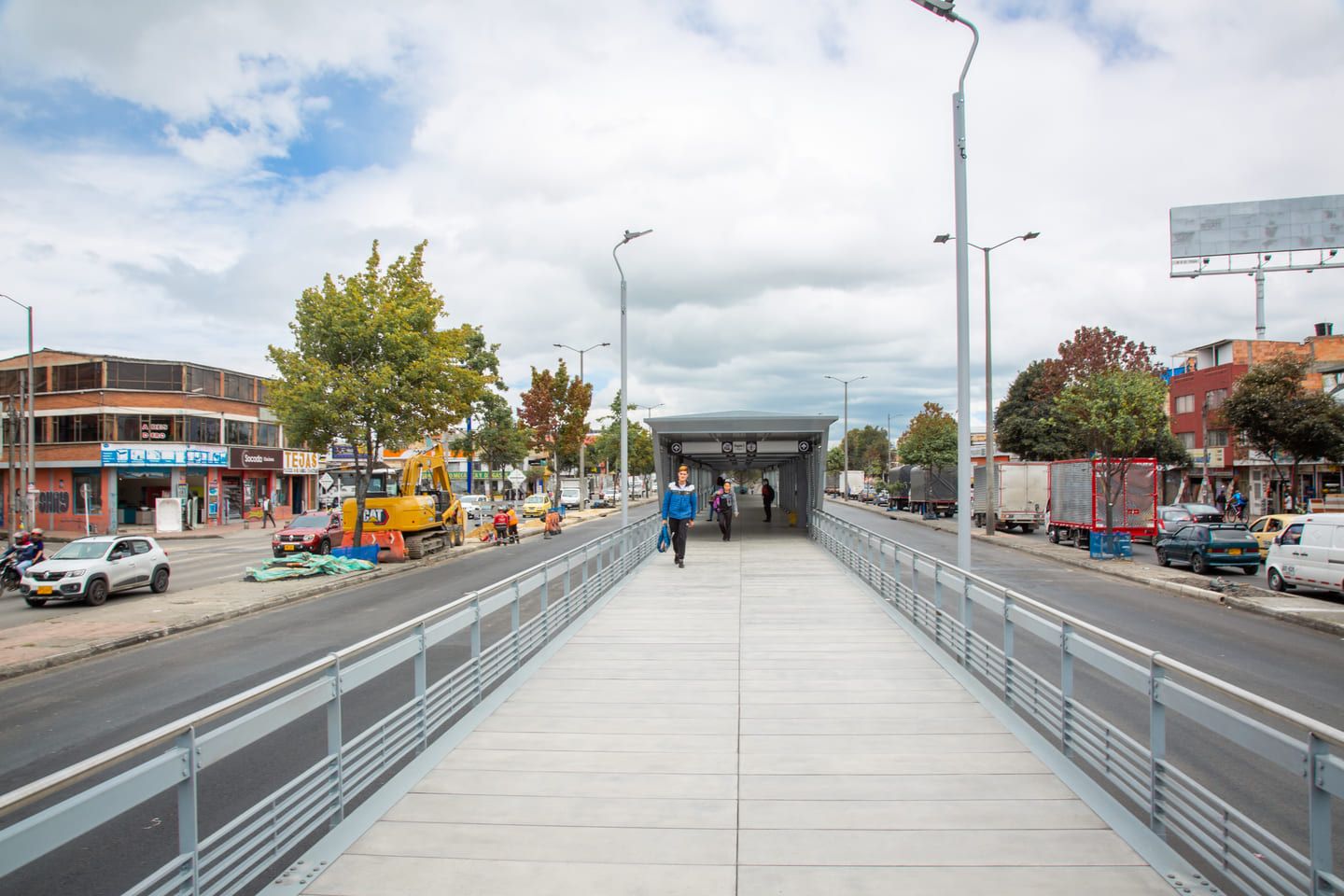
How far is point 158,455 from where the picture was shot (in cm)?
4344

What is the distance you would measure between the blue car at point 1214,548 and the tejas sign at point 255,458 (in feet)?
144

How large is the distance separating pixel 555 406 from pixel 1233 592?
4142 centimetres

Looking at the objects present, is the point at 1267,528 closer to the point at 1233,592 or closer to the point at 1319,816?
the point at 1233,592

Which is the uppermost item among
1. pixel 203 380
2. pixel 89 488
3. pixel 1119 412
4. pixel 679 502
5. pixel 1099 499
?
pixel 203 380

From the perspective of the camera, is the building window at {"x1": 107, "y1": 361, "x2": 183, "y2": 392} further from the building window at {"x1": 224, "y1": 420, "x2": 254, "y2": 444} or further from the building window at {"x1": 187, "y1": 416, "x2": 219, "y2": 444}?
the building window at {"x1": 224, "y1": 420, "x2": 254, "y2": 444}

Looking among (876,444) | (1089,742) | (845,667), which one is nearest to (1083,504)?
(845,667)

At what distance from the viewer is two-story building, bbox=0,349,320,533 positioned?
141ft

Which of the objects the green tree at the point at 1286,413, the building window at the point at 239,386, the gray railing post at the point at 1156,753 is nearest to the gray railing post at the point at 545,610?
the gray railing post at the point at 1156,753

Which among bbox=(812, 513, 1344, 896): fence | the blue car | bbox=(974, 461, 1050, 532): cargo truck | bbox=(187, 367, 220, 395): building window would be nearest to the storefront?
bbox=(187, 367, 220, 395): building window

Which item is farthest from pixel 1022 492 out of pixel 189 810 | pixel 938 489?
pixel 189 810

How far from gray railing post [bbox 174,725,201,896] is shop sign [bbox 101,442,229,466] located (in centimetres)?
4560

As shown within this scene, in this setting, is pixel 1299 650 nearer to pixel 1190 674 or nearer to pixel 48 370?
pixel 1190 674

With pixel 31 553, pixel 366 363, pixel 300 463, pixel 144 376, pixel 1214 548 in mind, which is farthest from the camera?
pixel 300 463

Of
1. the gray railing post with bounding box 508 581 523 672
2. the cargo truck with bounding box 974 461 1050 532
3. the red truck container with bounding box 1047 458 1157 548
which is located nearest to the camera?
the gray railing post with bounding box 508 581 523 672
